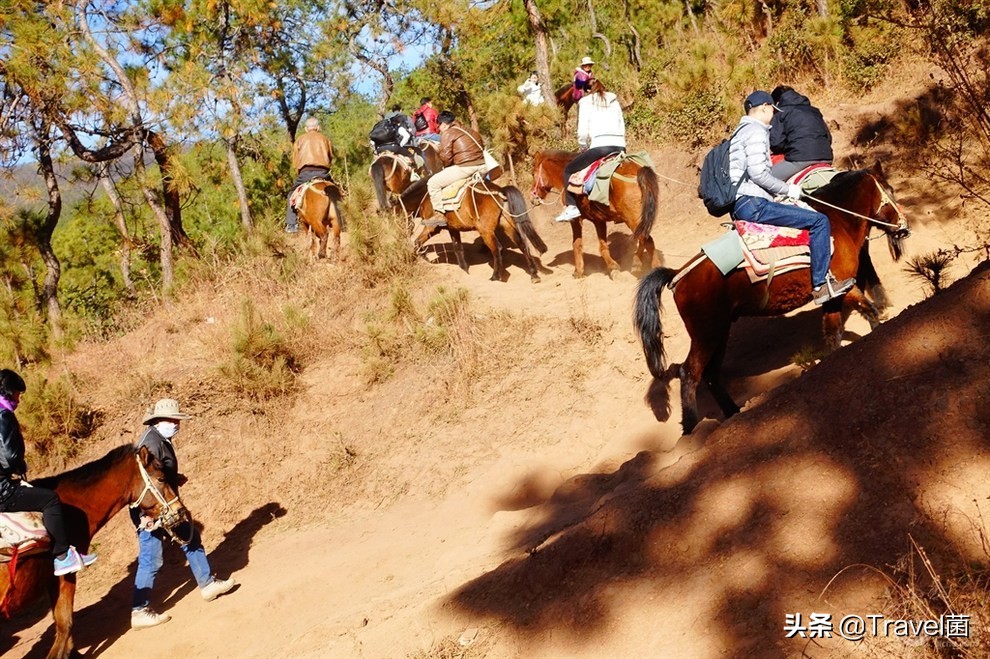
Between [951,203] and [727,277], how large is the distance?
526cm

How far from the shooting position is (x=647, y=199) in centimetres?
1076

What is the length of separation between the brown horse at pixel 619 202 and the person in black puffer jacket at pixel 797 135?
211cm

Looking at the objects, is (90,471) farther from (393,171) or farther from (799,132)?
(393,171)

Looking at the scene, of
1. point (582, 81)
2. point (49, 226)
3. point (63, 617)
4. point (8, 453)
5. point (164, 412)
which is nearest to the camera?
point (8, 453)

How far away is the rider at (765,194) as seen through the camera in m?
7.03

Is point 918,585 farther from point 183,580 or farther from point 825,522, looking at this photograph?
point 183,580

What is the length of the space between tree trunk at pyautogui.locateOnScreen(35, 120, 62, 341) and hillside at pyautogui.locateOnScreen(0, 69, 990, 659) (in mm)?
1714

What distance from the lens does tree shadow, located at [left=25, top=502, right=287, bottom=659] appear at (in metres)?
7.76

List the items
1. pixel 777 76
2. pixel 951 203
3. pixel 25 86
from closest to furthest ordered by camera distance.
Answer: pixel 951 203
pixel 25 86
pixel 777 76

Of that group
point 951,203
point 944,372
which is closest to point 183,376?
point 944,372

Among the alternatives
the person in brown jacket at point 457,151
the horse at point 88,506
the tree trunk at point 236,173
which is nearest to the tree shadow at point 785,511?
the horse at point 88,506

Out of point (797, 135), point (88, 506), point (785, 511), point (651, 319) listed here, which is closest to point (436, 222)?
point (797, 135)

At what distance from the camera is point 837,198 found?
7746mm

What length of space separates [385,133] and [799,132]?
1027cm
